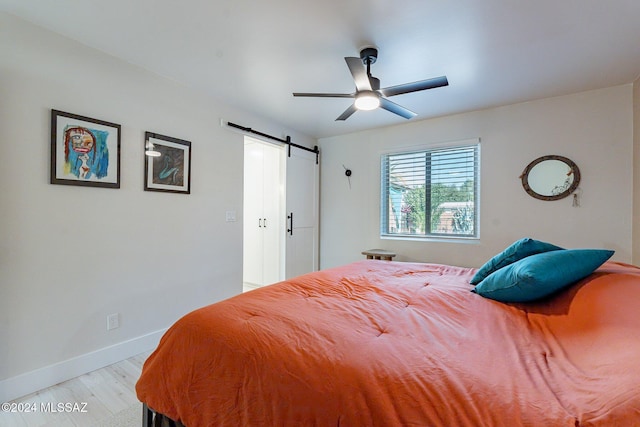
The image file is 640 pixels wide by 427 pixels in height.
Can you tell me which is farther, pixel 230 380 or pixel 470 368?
pixel 230 380

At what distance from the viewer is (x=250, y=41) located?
2.11 meters

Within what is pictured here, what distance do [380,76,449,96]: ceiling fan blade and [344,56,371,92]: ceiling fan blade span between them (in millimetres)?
157

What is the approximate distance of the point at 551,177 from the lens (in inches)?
121

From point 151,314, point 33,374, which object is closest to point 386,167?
point 151,314

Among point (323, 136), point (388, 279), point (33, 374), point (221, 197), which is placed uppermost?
point (323, 136)

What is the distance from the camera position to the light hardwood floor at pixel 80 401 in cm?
166

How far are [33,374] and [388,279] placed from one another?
2465 mm

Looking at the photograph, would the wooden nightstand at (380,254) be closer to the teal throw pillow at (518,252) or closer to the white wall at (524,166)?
the white wall at (524,166)

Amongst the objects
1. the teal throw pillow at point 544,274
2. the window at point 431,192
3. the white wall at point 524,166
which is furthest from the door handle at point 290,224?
the teal throw pillow at point 544,274

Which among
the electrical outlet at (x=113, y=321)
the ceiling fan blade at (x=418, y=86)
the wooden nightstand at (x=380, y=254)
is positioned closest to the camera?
the ceiling fan blade at (x=418, y=86)

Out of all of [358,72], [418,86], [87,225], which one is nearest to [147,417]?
[87,225]

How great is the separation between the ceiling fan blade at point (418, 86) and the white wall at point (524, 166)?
171 centimetres

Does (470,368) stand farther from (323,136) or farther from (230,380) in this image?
(323,136)

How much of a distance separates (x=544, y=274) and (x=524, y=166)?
2.46 metres
